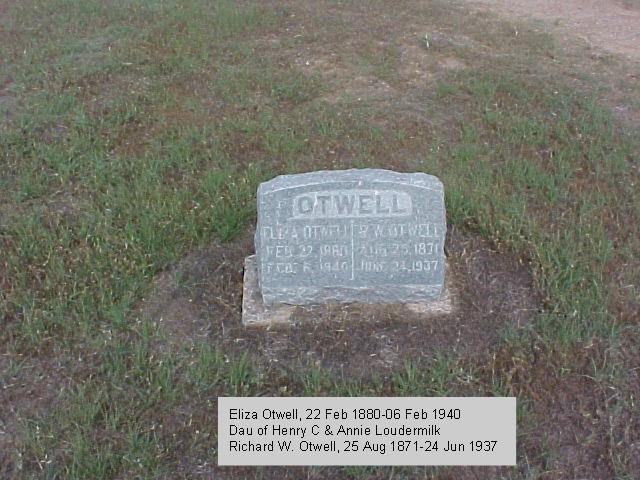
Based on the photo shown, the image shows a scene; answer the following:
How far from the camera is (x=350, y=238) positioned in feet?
12.2

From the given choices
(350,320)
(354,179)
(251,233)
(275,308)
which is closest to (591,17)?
(251,233)

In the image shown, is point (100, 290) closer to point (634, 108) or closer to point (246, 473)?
point (246, 473)

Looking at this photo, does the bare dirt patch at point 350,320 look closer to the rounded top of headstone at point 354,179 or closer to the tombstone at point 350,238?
the tombstone at point 350,238

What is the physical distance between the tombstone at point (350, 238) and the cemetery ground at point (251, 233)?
0.15 meters

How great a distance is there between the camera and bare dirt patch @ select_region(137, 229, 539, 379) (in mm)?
3637

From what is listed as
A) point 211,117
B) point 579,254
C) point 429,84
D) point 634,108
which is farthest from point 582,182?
point 211,117

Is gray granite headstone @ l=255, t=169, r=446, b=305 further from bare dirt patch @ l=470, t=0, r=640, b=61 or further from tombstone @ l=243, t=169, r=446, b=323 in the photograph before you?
bare dirt patch @ l=470, t=0, r=640, b=61

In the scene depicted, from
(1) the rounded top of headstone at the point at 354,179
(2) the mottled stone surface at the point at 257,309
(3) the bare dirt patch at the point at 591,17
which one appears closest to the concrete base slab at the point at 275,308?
(2) the mottled stone surface at the point at 257,309

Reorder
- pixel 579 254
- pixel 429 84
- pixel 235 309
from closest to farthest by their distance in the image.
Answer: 1. pixel 235 309
2. pixel 579 254
3. pixel 429 84

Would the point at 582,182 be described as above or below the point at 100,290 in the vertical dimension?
above

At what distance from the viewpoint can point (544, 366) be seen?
11.5 ft

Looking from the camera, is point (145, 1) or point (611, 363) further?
point (145, 1)

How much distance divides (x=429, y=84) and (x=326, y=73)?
101 cm

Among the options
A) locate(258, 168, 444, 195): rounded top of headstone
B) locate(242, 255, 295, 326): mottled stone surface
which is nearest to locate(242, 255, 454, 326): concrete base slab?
locate(242, 255, 295, 326): mottled stone surface
